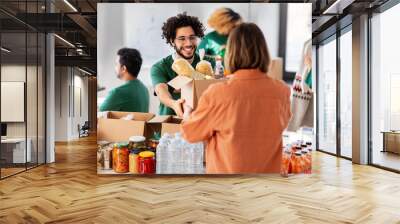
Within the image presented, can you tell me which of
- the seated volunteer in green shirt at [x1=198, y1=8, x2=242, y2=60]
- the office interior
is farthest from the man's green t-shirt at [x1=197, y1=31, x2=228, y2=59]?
the office interior

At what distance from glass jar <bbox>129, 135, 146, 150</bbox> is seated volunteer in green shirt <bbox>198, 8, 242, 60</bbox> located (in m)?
1.06

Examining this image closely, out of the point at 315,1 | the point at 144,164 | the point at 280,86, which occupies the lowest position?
the point at 144,164

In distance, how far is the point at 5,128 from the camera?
20.0 ft

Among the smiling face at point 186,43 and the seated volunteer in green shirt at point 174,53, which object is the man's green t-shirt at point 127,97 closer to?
the seated volunteer in green shirt at point 174,53

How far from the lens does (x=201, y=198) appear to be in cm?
455

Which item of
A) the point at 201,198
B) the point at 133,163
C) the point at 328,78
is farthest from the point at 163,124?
the point at 328,78

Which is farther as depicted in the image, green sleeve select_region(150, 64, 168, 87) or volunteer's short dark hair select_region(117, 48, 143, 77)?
volunteer's short dark hair select_region(117, 48, 143, 77)

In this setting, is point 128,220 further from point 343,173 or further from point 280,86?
point 343,173

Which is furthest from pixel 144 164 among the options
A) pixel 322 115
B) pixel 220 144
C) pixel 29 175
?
pixel 322 115

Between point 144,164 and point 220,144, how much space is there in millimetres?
1684

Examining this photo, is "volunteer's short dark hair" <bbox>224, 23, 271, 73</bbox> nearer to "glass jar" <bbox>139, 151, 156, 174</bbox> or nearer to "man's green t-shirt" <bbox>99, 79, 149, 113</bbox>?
"man's green t-shirt" <bbox>99, 79, 149, 113</bbox>

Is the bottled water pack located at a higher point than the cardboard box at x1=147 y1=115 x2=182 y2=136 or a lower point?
lower

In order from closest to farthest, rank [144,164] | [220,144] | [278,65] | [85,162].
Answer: [220,144] → [278,65] → [144,164] → [85,162]

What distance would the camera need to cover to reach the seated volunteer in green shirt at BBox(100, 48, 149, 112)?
13.6 feet
